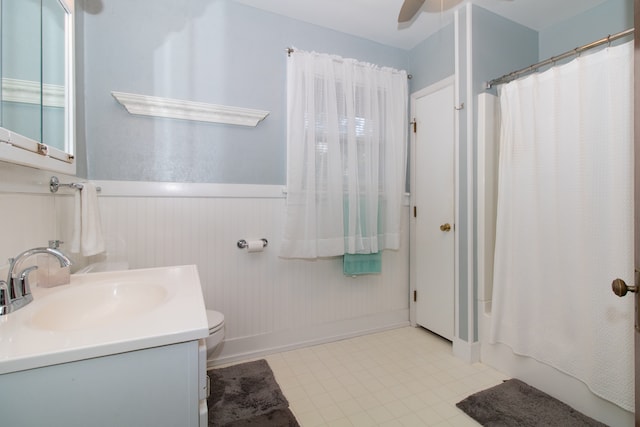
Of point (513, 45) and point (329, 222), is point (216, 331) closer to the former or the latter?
point (329, 222)

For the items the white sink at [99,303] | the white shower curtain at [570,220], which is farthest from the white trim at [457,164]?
the white sink at [99,303]

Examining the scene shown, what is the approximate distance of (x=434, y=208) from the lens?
Result: 2.40 meters

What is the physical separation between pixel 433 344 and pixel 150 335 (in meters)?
2.23

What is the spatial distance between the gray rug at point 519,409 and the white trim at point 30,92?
2385 mm

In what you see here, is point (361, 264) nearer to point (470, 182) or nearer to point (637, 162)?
point (470, 182)

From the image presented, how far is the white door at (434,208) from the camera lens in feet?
7.45

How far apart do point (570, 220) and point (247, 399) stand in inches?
80.7

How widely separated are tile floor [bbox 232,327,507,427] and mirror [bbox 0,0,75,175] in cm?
165

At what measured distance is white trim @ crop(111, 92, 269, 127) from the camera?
174 cm

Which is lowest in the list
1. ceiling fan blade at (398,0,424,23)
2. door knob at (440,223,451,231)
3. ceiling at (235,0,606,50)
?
door knob at (440,223,451,231)

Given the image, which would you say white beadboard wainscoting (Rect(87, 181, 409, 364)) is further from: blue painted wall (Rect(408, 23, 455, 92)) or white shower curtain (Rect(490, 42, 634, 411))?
blue painted wall (Rect(408, 23, 455, 92))

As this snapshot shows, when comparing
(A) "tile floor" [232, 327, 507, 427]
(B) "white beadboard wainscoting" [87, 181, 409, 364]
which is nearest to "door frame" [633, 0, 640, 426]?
(A) "tile floor" [232, 327, 507, 427]

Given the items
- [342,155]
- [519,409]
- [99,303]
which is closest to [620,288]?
[519,409]

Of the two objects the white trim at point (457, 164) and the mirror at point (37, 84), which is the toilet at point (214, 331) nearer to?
the mirror at point (37, 84)
